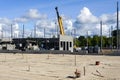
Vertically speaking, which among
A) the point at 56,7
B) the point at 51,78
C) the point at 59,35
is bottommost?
the point at 51,78

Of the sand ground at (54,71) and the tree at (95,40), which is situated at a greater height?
the tree at (95,40)

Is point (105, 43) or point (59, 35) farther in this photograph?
point (105, 43)

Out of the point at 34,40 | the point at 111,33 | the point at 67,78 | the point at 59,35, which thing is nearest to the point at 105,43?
the point at 111,33

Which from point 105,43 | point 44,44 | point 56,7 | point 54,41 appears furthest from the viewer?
point 105,43

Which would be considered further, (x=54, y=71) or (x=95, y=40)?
(x=95, y=40)

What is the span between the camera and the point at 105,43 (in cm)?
18262

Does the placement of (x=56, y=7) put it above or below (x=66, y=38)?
above

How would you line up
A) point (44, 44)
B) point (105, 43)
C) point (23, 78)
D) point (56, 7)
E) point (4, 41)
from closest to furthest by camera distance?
point (23, 78) → point (56, 7) → point (44, 44) → point (4, 41) → point (105, 43)

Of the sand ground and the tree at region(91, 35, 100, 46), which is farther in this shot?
the tree at region(91, 35, 100, 46)

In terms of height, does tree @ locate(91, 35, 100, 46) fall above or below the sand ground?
above

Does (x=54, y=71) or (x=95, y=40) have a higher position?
(x=95, y=40)

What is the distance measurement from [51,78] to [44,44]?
110 meters

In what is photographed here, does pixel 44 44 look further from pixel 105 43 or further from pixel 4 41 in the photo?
pixel 105 43

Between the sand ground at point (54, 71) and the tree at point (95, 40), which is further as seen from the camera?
the tree at point (95, 40)
